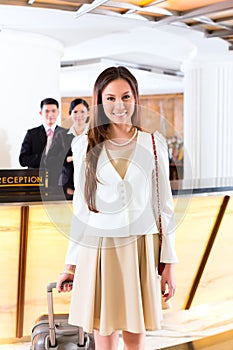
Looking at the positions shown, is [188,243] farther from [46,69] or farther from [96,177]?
[46,69]

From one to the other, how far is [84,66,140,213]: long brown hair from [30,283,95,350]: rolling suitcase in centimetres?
40

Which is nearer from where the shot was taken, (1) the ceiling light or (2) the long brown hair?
(2) the long brown hair

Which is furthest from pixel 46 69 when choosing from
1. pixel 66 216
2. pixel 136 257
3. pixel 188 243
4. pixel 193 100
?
pixel 136 257

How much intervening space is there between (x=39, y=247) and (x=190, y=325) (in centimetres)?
107

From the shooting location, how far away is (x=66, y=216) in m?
2.27

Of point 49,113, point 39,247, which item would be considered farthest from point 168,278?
point 49,113

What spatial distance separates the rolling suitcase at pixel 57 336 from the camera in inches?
78.4

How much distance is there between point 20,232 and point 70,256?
1.04 m

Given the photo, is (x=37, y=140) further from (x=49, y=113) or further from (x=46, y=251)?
(x=46, y=251)

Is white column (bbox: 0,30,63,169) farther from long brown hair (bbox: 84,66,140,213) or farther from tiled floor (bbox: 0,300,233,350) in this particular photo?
long brown hair (bbox: 84,66,140,213)

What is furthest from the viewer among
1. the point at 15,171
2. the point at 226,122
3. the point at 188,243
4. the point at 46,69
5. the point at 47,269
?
the point at 226,122

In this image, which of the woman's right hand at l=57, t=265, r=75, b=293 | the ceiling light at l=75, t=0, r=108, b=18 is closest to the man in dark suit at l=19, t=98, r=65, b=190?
the ceiling light at l=75, t=0, r=108, b=18

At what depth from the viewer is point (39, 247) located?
9.85 ft

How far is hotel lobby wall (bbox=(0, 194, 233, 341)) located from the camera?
291 centimetres
